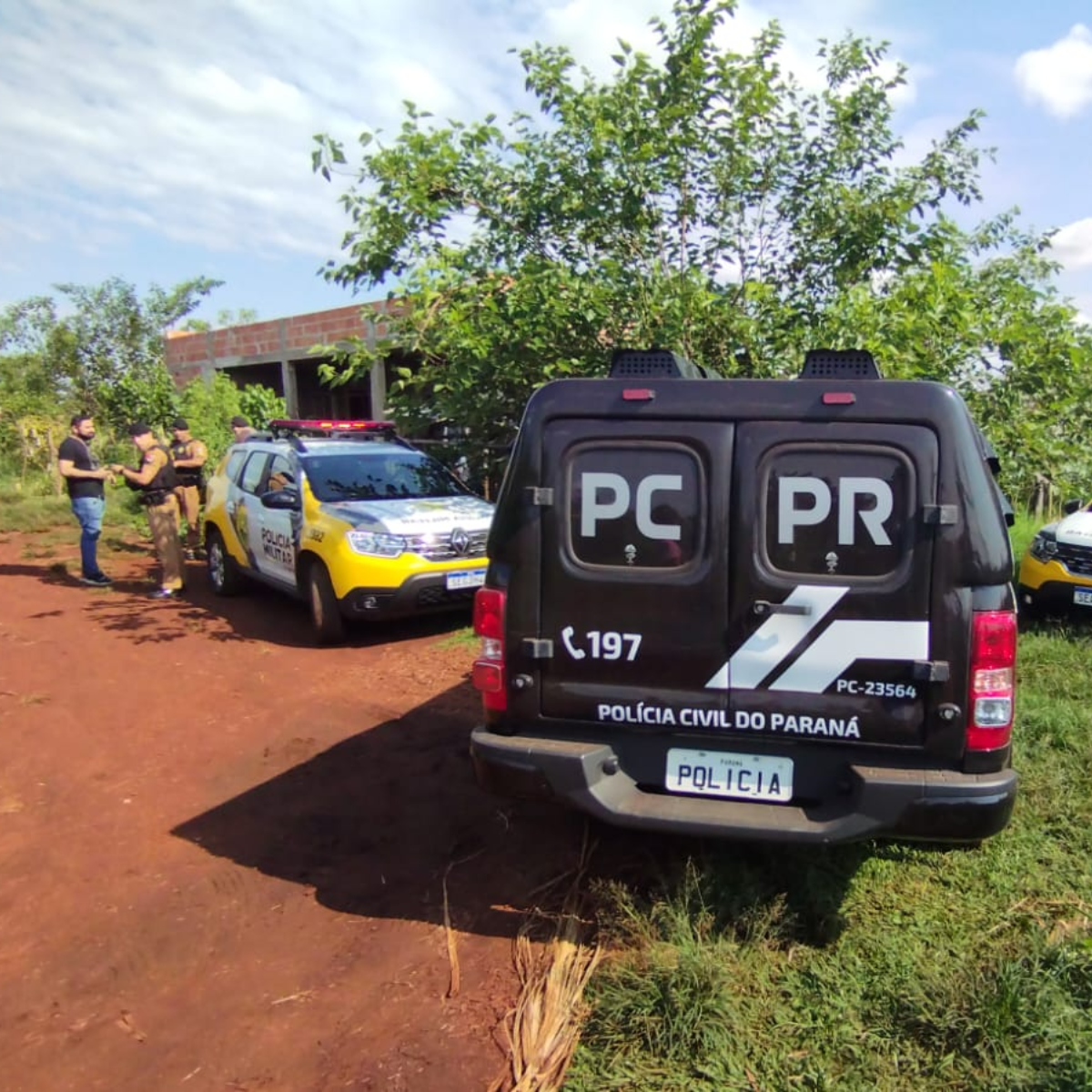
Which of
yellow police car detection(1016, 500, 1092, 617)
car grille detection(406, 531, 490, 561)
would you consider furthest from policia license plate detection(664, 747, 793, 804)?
yellow police car detection(1016, 500, 1092, 617)

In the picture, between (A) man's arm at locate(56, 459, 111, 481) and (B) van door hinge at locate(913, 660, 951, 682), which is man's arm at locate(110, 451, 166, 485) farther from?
(B) van door hinge at locate(913, 660, 951, 682)

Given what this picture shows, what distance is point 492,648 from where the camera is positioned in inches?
130

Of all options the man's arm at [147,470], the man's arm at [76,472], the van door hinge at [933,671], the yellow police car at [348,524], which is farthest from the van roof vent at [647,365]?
the man's arm at [76,472]

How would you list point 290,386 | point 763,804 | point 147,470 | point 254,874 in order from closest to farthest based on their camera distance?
point 763,804 < point 254,874 < point 147,470 < point 290,386

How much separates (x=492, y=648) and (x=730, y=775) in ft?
3.14

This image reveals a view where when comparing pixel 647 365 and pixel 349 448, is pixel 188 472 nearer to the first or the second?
pixel 349 448

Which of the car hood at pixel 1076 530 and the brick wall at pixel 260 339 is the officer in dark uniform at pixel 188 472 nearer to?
the brick wall at pixel 260 339

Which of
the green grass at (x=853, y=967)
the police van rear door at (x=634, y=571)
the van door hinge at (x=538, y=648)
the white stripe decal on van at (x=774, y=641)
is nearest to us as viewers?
the green grass at (x=853, y=967)

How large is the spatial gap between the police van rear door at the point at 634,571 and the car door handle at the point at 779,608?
0.11 m

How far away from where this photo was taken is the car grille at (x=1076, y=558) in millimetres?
7027

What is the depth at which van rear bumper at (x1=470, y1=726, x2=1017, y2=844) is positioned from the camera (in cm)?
282

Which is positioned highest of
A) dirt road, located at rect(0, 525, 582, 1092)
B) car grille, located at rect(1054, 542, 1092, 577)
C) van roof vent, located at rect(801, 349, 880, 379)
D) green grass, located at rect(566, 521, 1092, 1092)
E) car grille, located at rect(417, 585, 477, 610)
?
van roof vent, located at rect(801, 349, 880, 379)

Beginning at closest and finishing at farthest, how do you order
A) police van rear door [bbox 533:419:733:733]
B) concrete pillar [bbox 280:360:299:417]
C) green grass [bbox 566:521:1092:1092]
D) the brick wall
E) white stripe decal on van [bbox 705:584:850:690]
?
green grass [bbox 566:521:1092:1092], white stripe decal on van [bbox 705:584:850:690], police van rear door [bbox 533:419:733:733], the brick wall, concrete pillar [bbox 280:360:299:417]

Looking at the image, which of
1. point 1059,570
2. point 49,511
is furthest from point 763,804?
point 49,511
